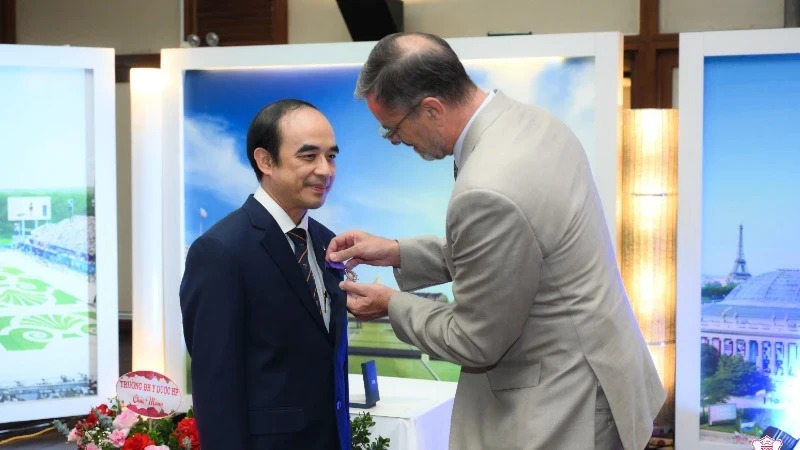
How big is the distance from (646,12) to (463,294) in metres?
5.42

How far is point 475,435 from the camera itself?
188 centimetres

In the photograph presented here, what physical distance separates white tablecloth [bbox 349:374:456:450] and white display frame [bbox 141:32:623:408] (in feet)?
4.38

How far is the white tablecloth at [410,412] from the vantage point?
330cm

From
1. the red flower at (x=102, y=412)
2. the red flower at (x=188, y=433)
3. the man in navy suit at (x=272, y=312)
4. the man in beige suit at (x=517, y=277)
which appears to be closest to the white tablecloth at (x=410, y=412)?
the red flower at (x=188, y=433)

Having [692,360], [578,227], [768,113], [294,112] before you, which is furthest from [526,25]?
[578,227]

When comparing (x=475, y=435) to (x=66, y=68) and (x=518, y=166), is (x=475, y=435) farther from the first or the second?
(x=66, y=68)

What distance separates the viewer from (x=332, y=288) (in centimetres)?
229

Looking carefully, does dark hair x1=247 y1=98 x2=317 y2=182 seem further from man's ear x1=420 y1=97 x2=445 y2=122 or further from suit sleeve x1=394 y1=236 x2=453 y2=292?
man's ear x1=420 y1=97 x2=445 y2=122

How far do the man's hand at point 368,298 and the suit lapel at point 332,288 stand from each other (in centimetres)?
21

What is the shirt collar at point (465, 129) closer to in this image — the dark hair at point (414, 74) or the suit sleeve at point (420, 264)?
the dark hair at point (414, 74)

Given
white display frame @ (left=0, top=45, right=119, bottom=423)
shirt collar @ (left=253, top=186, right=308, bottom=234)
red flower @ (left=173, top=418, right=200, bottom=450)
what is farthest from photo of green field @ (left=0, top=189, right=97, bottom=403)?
shirt collar @ (left=253, top=186, right=308, bottom=234)

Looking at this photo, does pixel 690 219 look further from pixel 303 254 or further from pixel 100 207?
pixel 100 207

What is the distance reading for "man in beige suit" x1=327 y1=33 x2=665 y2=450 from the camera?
67.1 inches

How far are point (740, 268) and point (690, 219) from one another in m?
0.32
